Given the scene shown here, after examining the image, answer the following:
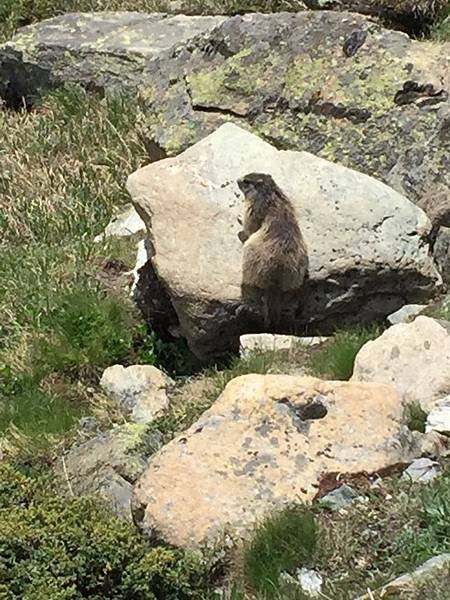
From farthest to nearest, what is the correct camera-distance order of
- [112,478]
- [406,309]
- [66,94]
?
1. [66,94]
2. [406,309]
3. [112,478]

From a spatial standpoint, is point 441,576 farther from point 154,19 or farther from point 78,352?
point 154,19

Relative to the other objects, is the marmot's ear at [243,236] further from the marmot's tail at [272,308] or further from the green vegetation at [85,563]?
the green vegetation at [85,563]

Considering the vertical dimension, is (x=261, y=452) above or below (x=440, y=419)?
above

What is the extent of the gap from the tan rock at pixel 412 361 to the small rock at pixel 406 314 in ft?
3.12

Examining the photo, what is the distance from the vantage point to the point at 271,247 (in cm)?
940

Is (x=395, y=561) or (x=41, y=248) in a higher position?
(x=395, y=561)

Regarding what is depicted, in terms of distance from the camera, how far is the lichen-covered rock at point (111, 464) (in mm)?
7840

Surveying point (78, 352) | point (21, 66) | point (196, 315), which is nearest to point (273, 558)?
point (196, 315)

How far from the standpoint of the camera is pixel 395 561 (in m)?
6.04

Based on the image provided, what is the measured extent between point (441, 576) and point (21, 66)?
1170cm

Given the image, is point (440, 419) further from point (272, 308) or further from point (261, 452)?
point (272, 308)

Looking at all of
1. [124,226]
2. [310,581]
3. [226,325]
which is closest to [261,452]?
[310,581]

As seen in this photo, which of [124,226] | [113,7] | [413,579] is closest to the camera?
[413,579]

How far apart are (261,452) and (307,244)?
302 centimetres
